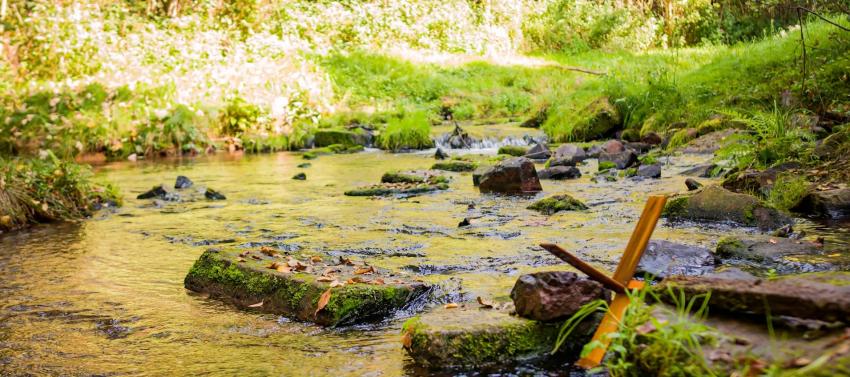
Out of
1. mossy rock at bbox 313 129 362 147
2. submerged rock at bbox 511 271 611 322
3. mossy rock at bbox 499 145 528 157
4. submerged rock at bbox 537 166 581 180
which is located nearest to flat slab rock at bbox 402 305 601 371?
submerged rock at bbox 511 271 611 322

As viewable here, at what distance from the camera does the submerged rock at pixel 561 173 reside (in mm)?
8305

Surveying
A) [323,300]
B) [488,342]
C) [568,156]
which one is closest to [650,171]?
[568,156]

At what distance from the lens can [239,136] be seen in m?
13.8

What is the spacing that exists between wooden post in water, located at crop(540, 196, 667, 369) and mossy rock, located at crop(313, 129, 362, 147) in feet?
34.7

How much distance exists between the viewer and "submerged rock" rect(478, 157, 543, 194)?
7.31m

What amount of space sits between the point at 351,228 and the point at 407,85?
A: 12.3 metres

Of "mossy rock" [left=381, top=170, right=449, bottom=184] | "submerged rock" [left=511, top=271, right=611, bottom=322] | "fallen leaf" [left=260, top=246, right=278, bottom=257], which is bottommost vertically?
"mossy rock" [left=381, top=170, right=449, bottom=184]

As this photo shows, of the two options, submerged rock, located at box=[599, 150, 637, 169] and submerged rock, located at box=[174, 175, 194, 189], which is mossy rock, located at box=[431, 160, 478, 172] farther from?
submerged rock, located at box=[174, 175, 194, 189]

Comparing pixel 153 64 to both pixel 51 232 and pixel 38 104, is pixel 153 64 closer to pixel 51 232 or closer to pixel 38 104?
pixel 38 104

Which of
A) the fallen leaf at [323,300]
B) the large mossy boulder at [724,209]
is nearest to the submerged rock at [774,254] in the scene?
the large mossy boulder at [724,209]

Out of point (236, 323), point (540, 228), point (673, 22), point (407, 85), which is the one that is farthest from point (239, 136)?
point (673, 22)

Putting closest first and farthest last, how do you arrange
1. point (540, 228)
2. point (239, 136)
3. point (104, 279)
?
point (104, 279) → point (540, 228) → point (239, 136)

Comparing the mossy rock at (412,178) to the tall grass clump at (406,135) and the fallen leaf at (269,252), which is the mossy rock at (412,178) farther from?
the tall grass clump at (406,135)

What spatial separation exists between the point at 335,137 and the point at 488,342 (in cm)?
1102
